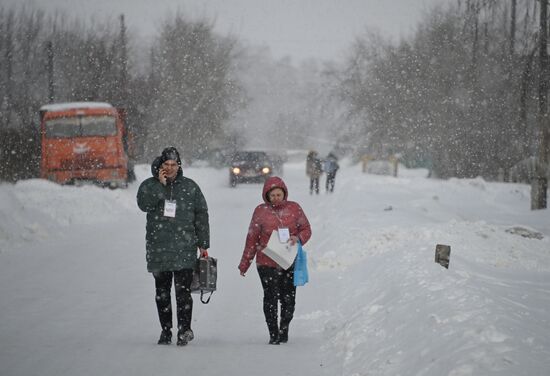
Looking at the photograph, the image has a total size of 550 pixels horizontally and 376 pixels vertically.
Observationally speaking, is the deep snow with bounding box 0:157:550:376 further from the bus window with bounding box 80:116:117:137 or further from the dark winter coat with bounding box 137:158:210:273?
the bus window with bounding box 80:116:117:137

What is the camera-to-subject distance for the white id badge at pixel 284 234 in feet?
18.7

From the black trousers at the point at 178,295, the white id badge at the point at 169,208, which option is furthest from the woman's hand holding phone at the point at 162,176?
the black trousers at the point at 178,295

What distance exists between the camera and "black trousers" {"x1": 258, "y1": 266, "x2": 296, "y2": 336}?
19.0ft

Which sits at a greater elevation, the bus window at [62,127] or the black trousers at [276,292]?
the bus window at [62,127]

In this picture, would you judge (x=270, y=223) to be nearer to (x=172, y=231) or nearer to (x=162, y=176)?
(x=172, y=231)

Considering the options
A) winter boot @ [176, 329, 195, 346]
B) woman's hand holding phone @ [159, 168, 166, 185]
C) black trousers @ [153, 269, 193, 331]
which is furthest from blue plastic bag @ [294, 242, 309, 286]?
woman's hand holding phone @ [159, 168, 166, 185]

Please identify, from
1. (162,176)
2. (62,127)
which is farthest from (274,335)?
(62,127)

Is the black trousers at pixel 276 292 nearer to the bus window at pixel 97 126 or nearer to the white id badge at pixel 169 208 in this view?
the white id badge at pixel 169 208

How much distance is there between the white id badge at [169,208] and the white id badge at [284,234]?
1.02m

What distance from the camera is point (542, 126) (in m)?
16.0

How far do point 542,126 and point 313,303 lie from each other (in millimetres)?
10873

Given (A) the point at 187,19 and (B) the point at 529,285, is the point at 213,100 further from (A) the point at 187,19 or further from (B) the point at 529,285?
(B) the point at 529,285

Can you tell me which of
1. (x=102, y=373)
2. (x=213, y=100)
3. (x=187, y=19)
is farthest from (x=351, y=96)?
(x=102, y=373)

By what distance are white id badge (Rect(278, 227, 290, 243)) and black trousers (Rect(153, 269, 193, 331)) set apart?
94 cm
